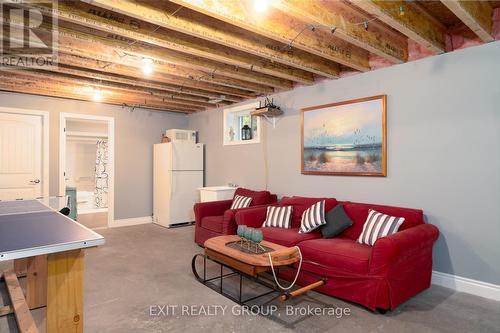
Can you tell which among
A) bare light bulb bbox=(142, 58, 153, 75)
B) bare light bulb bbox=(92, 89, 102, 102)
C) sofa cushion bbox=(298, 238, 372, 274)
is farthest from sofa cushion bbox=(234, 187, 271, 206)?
bare light bulb bbox=(92, 89, 102, 102)

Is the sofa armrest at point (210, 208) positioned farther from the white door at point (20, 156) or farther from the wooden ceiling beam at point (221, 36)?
the white door at point (20, 156)

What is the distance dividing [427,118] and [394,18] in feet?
4.18

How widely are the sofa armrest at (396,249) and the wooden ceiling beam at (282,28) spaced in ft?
6.20

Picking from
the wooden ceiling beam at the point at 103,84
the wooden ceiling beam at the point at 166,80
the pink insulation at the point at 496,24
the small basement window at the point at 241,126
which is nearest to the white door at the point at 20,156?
the wooden ceiling beam at the point at 103,84

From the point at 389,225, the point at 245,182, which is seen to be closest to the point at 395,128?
the point at 389,225

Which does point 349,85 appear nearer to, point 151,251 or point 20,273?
point 151,251

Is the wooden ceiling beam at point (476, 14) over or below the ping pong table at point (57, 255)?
over

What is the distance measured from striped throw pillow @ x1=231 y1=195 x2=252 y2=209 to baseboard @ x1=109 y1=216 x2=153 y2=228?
2.44 metres

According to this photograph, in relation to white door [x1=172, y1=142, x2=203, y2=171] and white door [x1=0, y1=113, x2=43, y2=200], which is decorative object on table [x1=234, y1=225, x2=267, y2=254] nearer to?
white door [x1=172, y1=142, x2=203, y2=171]

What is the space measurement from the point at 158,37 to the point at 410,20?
2216 millimetres

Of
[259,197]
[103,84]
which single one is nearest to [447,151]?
[259,197]

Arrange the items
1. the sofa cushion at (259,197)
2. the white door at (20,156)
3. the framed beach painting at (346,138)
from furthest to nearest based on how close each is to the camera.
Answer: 1. the white door at (20,156)
2. the sofa cushion at (259,197)
3. the framed beach painting at (346,138)

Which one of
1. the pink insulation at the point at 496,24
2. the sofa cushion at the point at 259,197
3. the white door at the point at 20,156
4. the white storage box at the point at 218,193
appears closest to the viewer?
the pink insulation at the point at 496,24

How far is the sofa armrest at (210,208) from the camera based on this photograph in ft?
15.1
